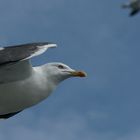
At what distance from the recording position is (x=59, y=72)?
31.4 ft

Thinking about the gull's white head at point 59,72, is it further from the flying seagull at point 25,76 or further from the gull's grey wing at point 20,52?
the gull's grey wing at point 20,52

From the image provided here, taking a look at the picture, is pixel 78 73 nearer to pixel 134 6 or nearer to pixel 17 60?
pixel 17 60

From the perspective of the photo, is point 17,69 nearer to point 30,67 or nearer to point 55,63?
point 30,67

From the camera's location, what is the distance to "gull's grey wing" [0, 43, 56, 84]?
24.8 ft

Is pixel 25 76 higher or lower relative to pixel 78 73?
higher

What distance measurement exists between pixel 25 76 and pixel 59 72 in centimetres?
107

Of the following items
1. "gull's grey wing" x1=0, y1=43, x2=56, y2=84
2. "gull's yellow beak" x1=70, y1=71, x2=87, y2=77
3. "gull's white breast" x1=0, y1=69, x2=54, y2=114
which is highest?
"gull's grey wing" x1=0, y1=43, x2=56, y2=84

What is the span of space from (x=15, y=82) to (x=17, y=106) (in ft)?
2.22

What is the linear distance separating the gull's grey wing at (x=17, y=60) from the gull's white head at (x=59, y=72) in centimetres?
77

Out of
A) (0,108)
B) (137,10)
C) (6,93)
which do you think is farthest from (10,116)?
(137,10)

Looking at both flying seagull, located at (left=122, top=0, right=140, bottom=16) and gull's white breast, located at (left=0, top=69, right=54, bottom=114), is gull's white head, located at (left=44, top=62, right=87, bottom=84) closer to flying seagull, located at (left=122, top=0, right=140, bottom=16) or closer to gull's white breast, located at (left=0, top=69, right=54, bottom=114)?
gull's white breast, located at (left=0, top=69, right=54, bottom=114)

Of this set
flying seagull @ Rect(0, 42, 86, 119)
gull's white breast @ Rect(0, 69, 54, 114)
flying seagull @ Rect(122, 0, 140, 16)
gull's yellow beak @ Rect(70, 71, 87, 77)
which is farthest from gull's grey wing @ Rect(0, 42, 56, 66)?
flying seagull @ Rect(122, 0, 140, 16)

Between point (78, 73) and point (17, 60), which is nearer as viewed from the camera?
point (17, 60)

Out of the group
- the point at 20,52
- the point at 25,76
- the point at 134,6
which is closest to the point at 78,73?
the point at 25,76
